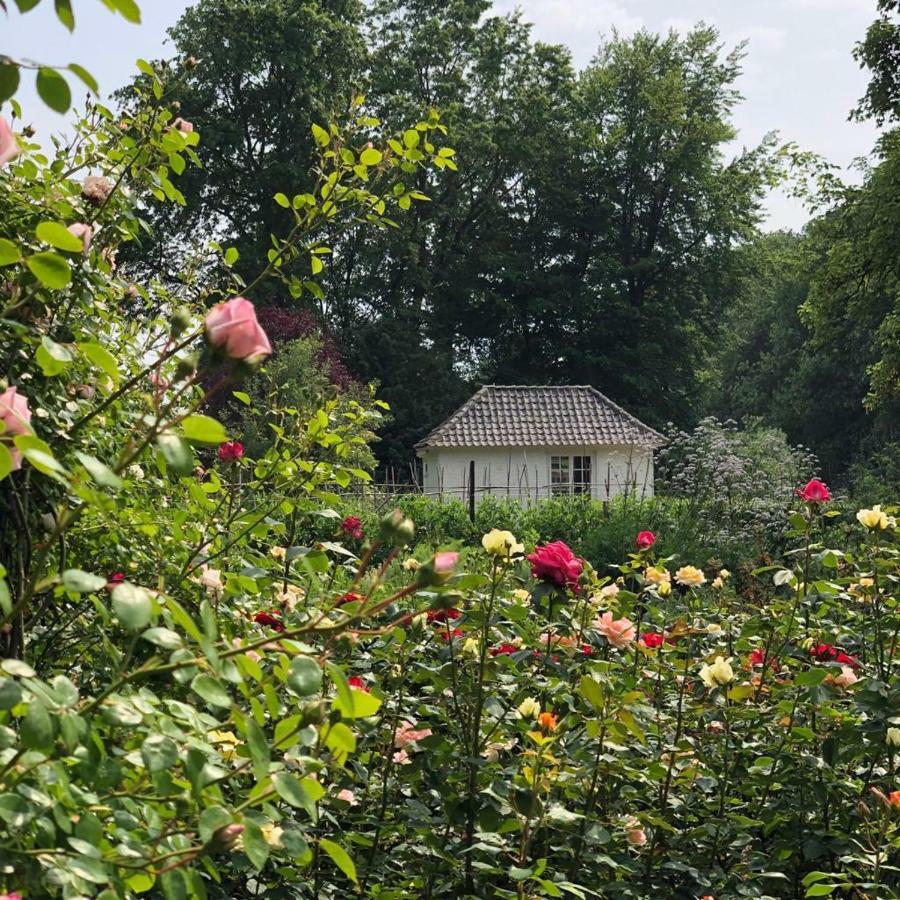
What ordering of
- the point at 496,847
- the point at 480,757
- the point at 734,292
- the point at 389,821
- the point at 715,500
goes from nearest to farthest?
the point at 496,847, the point at 480,757, the point at 389,821, the point at 715,500, the point at 734,292

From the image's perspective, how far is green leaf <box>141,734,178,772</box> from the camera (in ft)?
3.16

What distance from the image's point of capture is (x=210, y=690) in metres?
0.96

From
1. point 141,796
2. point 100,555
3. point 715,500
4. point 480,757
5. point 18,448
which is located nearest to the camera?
point 18,448

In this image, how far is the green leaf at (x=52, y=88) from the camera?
33.3 inches

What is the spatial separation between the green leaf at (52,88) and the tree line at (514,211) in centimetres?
2580

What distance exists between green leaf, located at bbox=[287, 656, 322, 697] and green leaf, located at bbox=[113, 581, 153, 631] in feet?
0.56

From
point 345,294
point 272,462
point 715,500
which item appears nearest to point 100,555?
point 272,462

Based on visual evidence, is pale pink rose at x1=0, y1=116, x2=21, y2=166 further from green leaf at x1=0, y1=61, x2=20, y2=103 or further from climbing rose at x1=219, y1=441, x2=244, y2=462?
climbing rose at x1=219, y1=441, x2=244, y2=462

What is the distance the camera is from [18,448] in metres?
0.86

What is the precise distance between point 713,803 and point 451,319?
2867 centimetres

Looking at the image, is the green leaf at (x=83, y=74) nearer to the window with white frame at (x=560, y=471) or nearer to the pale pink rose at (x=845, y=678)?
the pale pink rose at (x=845, y=678)

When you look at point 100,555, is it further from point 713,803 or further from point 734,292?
point 734,292

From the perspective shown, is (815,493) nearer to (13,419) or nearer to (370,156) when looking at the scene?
(370,156)

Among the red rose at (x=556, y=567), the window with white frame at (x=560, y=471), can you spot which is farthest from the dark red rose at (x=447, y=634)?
the window with white frame at (x=560, y=471)
